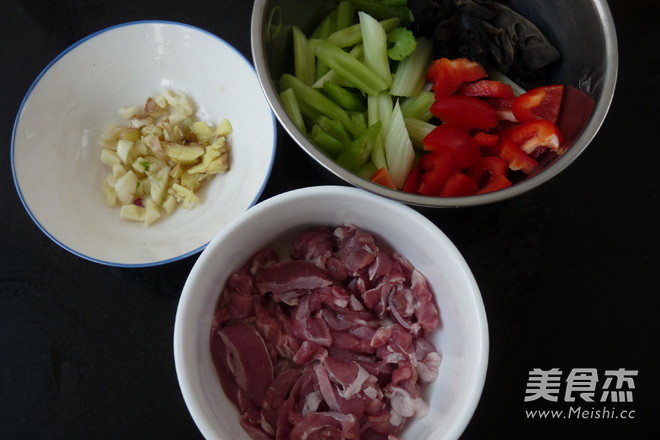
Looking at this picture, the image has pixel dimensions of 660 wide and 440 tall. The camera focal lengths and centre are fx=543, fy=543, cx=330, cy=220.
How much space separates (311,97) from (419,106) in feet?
0.84

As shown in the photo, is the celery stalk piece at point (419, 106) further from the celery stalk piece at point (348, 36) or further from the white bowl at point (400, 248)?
the white bowl at point (400, 248)

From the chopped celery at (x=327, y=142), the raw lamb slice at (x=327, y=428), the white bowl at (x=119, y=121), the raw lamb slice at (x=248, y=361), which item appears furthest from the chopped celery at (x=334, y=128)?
the raw lamb slice at (x=327, y=428)

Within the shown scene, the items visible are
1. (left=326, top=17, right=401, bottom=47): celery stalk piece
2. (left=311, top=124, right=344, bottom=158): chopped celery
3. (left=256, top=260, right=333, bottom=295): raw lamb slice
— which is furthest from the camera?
(left=326, top=17, right=401, bottom=47): celery stalk piece

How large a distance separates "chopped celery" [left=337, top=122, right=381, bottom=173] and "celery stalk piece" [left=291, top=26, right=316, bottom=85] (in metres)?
0.22

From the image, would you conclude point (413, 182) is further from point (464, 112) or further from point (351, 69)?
point (351, 69)

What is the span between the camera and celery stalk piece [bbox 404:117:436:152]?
1255mm

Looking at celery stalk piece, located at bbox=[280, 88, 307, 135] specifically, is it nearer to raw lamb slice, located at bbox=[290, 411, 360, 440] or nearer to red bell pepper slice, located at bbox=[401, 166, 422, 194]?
red bell pepper slice, located at bbox=[401, 166, 422, 194]

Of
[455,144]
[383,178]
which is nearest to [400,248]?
[383,178]

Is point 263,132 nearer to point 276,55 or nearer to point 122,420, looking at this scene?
point 276,55

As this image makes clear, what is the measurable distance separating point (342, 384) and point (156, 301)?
549 mm

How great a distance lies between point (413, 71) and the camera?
4.23 ft

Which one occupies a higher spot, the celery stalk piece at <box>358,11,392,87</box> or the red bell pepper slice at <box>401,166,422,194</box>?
the celery stalk piece at <box>358,11,392,87</box>

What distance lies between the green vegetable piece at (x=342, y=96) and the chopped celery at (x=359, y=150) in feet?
0.35

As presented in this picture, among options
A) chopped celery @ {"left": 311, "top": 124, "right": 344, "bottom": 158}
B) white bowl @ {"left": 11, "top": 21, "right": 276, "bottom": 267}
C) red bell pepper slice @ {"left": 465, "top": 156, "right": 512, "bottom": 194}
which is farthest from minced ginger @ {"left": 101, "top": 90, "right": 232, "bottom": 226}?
red bell pepper slice @ {"left": 465, "top": 156, "right": 512, "bottom": 194}
